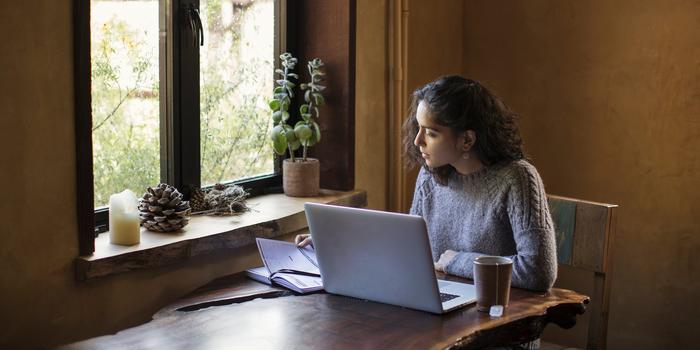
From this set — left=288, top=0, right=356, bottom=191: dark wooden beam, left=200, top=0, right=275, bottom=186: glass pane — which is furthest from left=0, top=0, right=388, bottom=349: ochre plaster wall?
left=288, top=0, right=356, bottom=191: dark wooden beam

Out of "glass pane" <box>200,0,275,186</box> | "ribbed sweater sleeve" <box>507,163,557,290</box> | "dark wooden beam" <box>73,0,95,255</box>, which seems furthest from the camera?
"glass pane" <box>200,0,275,186</box>

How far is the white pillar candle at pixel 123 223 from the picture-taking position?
2.21 m

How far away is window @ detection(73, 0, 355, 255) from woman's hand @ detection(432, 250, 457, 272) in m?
0.79

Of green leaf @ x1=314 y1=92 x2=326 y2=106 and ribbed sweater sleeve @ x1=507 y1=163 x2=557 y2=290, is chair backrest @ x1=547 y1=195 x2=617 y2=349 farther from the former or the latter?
green leaf @ x1=314 y1=92 x2=326 y2=106

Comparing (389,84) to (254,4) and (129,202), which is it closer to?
(254,4)

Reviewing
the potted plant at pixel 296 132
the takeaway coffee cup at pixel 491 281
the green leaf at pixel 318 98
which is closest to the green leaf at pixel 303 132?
the potted plant at pixel 296 132

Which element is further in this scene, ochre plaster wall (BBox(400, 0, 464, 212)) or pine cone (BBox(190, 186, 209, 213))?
ochre plaster wall (BBox(400, 0, 464, 212))

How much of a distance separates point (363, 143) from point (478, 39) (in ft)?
2.61

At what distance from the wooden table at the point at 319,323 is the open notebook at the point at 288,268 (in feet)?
0.11

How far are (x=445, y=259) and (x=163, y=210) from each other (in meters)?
0.77

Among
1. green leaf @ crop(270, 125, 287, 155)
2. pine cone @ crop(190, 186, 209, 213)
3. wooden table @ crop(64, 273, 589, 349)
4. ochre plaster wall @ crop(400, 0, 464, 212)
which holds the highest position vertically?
ochre plaster wall @ crop(400, 0, 464, 212)

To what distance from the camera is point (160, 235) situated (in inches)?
92.7

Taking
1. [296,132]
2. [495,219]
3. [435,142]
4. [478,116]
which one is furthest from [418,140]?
[296,132]

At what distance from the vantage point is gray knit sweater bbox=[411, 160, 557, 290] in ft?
7.11
